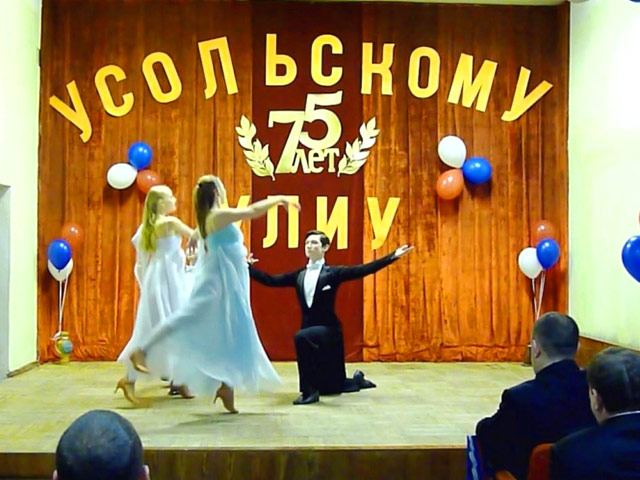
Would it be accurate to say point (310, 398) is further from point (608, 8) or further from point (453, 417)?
point (608, 8)

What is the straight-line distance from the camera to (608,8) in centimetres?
669

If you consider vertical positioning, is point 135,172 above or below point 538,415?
above

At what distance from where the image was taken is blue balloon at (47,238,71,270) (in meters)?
7.16

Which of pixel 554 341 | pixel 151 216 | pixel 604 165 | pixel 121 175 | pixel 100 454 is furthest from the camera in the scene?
pixel 121 175

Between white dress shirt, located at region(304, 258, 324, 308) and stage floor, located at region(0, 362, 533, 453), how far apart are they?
0.69 meters

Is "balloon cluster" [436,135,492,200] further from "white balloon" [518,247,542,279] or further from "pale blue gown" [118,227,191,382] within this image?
"pale blue gown" [118,227,191,382]

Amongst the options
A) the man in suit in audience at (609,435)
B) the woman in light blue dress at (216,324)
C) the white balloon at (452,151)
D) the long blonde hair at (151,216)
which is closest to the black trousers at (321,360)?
the woman in light blue dress at (216,324)

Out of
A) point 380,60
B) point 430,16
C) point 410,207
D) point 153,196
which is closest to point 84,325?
point 153,196

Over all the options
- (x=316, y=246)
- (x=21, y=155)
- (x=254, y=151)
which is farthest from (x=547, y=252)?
(x=21, y=155)

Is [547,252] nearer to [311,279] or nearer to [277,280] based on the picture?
[311,279]

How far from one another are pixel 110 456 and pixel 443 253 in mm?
6427

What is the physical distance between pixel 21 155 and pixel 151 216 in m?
2.26

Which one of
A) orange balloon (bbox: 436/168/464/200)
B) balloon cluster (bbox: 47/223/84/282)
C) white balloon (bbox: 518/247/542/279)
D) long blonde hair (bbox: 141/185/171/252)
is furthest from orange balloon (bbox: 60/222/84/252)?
white balloon (bbox: 518/247/542/279)

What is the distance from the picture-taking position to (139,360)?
4.85 m
